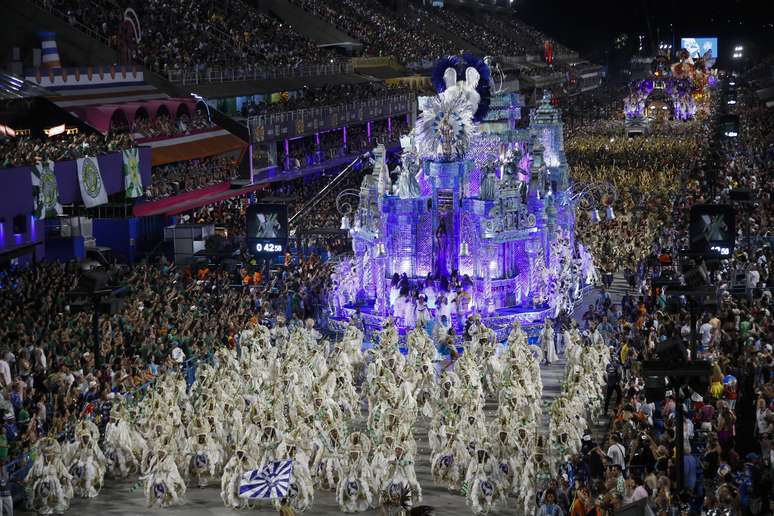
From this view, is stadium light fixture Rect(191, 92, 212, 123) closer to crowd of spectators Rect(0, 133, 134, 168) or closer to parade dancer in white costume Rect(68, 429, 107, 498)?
crowd of spectators Rect(0, 133, 134, 168)

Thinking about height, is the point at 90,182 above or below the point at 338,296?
above

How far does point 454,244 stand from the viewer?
1225 inches

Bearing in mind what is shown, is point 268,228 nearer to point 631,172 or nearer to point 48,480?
point 48,480

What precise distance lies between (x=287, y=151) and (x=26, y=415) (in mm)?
33183

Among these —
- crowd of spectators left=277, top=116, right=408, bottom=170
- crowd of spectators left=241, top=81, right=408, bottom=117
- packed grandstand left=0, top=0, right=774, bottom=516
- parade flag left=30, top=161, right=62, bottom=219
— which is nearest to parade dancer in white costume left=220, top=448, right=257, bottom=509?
packed grandstand left=0, top=0, right=774, bottom=516

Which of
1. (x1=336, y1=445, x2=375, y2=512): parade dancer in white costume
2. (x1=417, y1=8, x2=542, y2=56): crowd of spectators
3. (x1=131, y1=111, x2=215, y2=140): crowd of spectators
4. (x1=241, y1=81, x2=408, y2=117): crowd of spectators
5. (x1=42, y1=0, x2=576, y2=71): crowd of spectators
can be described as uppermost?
(x1=417, y1=8, x2=542, y2=56): crowd of spectators

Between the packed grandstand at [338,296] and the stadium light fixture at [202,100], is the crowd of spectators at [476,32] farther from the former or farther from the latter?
the stadium light fixture at [202,100]

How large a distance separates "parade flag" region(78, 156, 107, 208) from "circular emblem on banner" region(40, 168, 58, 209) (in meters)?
1.55

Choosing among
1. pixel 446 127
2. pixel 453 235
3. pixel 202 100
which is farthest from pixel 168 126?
pixel 453 235

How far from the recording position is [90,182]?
3425 cm

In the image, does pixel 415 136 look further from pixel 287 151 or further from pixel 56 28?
pixel 287 151

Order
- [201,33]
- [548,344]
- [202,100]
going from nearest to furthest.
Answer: [548,344] → [202,100] → [201,33]

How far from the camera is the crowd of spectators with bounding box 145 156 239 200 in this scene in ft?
131

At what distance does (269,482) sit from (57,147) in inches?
743
